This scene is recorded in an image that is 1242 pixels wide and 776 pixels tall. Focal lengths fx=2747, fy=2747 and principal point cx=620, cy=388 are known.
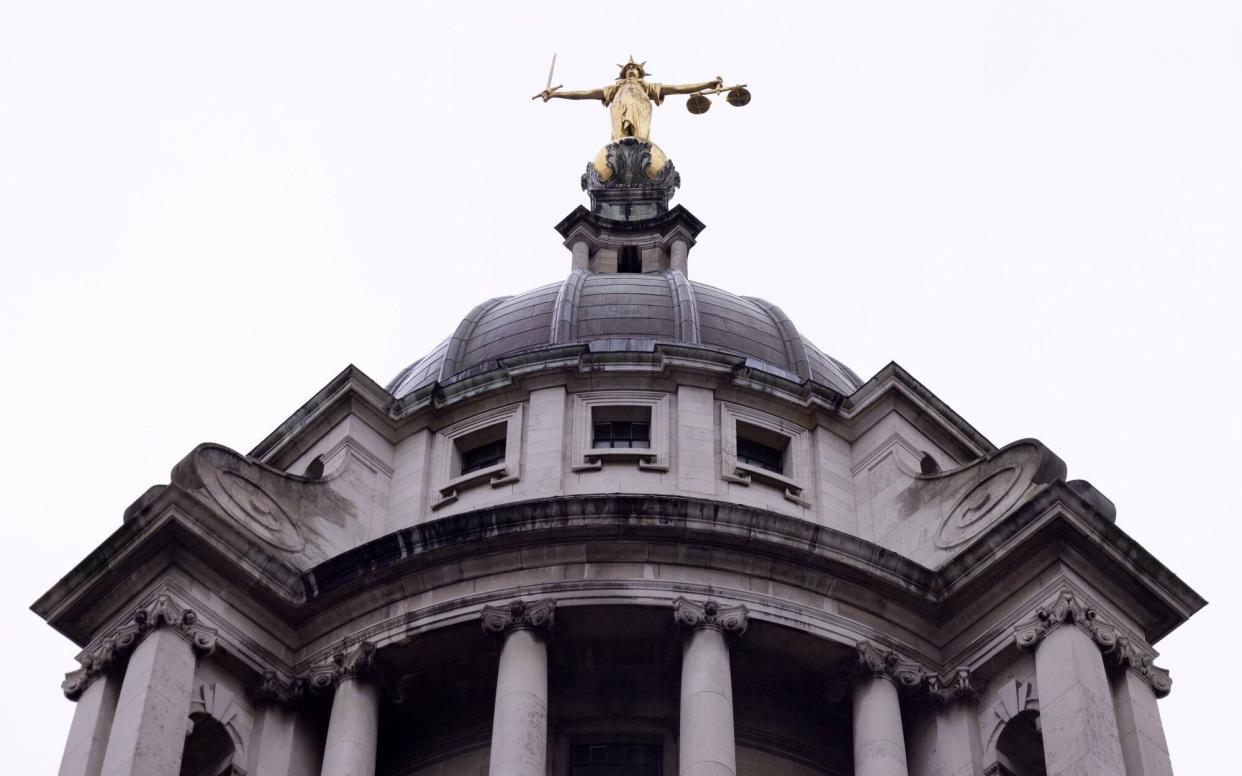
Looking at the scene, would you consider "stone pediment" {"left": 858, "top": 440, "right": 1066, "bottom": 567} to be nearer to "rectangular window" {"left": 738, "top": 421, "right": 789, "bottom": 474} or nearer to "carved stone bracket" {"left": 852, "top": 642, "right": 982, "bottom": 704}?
"rectangular window" {"left": 738, "top": 421, "right": 789, "bottom": 474}

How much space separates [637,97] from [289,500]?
2103cm

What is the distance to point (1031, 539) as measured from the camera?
44.8 meters

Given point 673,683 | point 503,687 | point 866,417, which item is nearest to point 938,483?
point 866,417

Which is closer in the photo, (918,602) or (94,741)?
(94,741)

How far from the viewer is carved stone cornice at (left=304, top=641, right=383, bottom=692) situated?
45531 mm

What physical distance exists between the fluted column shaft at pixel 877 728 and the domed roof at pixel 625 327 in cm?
894

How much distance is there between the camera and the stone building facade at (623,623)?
43875 mm

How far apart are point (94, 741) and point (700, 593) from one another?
1016cm

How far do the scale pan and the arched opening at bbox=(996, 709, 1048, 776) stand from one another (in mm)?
24938

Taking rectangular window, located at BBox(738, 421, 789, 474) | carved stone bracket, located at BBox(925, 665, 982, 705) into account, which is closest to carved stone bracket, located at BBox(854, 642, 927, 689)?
carved stone bracket, located at BBox(925, 665, 982, 705)

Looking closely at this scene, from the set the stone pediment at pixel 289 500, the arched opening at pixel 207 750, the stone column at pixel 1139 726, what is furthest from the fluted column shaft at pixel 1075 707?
the arched opening at pixel 207 750

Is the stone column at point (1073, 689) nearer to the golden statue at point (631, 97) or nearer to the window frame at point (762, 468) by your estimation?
the window frame at point (762, 468)

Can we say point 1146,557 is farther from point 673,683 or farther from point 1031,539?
point 673,683

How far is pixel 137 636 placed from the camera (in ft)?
145
